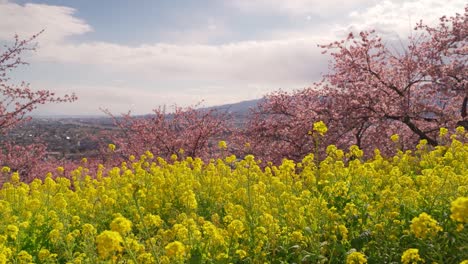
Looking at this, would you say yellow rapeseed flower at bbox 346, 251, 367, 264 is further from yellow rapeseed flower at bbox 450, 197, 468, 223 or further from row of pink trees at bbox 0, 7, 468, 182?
row of pink trees at bbox 0, 7, 468, 182

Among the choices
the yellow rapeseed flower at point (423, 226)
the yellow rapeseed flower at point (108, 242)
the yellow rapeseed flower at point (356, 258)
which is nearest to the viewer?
the yellow rapeseed flower at point (108, 242)

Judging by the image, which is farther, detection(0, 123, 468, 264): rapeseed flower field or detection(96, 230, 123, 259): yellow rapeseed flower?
detection(0, 123, 468, 264): rapeseed flower field

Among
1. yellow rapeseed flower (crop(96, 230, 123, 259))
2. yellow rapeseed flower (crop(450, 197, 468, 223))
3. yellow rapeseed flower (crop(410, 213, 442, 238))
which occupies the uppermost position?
yellow rapeseed flower (crop(450, 197, 468, 223))

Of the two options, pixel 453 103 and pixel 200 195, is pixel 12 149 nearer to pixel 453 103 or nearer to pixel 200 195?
pixel 200 195

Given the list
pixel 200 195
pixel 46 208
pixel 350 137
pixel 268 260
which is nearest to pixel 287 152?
pixel 350 137

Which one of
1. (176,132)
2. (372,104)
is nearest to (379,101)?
(372,104)

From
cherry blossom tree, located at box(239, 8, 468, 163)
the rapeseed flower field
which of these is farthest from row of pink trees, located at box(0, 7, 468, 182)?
the rapeseed flower field

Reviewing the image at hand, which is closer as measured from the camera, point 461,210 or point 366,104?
point 461,210

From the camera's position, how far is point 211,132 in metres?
20.5

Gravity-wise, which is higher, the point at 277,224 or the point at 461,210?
the point at 461,210

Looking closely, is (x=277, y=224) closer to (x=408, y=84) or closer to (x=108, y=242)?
(x=108, y=242)

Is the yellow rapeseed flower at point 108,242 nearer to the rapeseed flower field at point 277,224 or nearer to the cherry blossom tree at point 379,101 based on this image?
the rapeseed flower field at point 277,224

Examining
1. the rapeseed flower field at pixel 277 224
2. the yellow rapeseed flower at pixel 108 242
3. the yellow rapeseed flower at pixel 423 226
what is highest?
the yellow rapeseed flower at pixel 108 242

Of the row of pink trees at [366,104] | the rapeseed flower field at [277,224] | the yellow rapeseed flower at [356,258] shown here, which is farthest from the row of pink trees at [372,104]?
the yellow rapeseed flower at [356,258]
